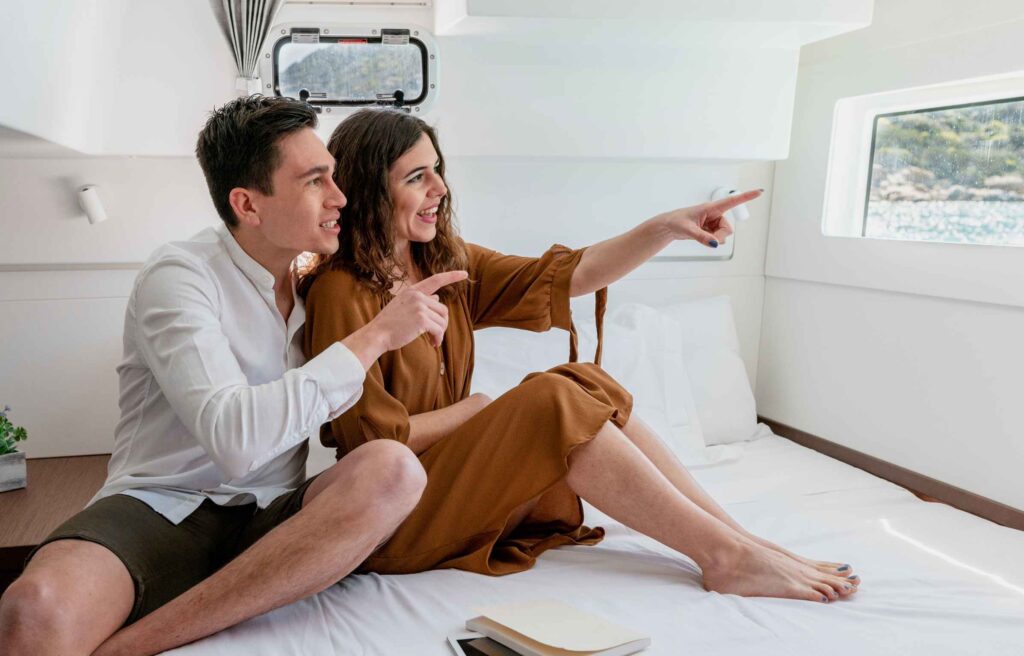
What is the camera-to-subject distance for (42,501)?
211 cm

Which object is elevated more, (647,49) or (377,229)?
(647,49)

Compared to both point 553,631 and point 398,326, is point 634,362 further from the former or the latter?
point 553,631

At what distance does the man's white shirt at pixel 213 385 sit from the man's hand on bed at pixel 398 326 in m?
0.03

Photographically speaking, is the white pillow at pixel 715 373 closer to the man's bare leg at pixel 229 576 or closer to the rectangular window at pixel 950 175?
the rectangular window at pixel 950 175

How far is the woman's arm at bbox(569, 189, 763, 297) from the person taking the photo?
1913mm

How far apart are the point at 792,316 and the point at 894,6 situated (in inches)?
38.6

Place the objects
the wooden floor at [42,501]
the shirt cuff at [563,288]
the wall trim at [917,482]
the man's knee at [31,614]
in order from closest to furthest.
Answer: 1. the man's knee at [31,614]
2. the wooden floor at [42,501]
3. the shirt cuff at [563,288]
4. the wall trim at [917,482]

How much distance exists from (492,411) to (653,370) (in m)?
0.95

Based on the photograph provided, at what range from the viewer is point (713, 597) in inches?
65.1

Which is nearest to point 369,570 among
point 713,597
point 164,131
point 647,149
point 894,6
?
point 713,597

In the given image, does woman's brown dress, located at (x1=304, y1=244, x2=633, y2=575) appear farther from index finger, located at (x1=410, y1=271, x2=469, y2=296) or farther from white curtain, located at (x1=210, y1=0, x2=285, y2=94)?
white curtain, located at (x1=210, y1=0, x2=285, y2=94)

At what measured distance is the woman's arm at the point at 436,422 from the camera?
185 centimetres

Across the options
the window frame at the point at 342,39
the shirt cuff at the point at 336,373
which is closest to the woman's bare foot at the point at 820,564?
the shirt cuff at the point at 336,373

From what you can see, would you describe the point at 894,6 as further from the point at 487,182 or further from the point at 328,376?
the point at 328,376
